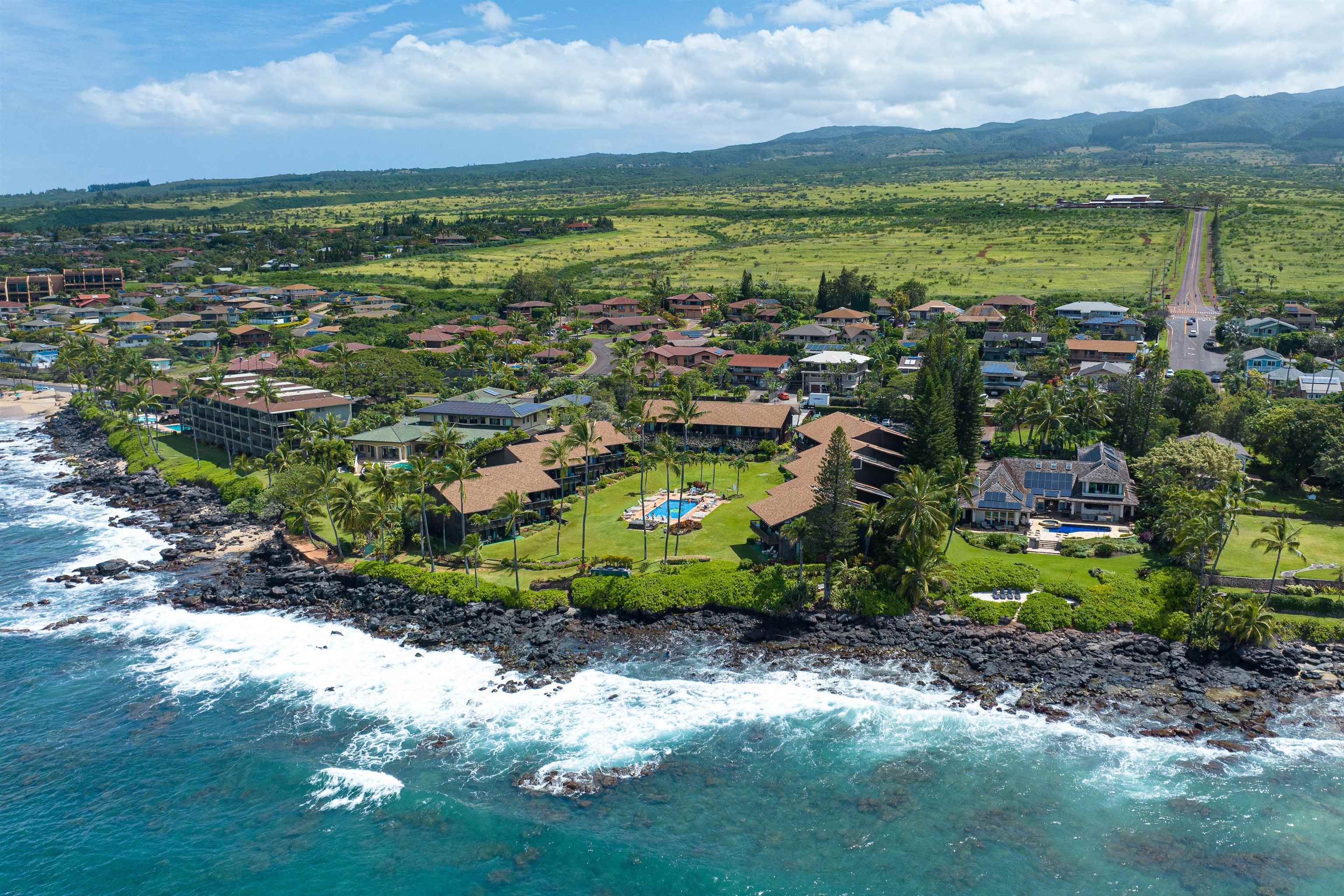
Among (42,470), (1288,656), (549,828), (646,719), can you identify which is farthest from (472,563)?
(42,470)

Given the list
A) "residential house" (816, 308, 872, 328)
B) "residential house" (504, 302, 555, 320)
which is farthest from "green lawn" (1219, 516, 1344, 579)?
"residential house" (504, 302, 555, 320)

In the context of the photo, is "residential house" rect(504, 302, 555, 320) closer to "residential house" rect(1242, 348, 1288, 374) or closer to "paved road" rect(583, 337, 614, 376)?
"paved road" rect(583, 337, 614, 376)

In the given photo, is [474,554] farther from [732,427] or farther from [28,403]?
[28,403]

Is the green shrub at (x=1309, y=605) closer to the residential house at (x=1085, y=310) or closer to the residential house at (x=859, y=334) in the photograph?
the residential house at (x=859, y=334)

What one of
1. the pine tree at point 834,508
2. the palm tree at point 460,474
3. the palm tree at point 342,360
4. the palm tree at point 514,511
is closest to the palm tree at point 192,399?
the palm tree at point 342,360

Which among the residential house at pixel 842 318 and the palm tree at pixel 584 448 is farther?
the residential house at pixel 842 318
